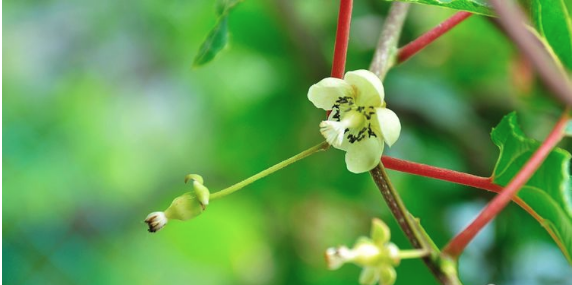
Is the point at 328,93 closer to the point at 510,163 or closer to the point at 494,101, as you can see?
the point at 510,163

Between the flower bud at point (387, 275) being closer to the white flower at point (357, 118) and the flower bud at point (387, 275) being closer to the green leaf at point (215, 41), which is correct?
the white flower at point (357, 118)

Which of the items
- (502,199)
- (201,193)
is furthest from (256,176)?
(502,199)

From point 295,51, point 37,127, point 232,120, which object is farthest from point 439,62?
point 37,127

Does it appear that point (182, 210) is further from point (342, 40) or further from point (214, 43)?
point (214, 43)

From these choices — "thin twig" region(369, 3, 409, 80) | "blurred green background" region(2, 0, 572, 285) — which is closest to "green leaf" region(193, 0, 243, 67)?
"thin twig" region(369, 3, 409, 80)

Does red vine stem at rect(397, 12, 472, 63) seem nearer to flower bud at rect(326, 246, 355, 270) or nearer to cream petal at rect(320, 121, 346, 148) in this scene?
cream petal at rect(320, 121, 346, 148)

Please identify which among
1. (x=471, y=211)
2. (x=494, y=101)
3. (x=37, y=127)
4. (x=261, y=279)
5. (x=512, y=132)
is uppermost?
(x=512, y=132)
